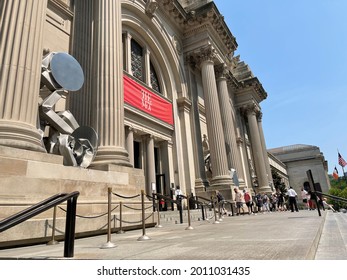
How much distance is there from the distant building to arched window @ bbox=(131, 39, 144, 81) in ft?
182

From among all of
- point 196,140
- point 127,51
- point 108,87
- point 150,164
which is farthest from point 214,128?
point 108,87

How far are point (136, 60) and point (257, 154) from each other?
19585 mm

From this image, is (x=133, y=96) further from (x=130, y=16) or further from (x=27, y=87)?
(x=27, y=87)

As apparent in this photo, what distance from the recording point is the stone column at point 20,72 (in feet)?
18.8

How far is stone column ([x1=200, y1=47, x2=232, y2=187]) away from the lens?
18.2m

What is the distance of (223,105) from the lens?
73.7 feet

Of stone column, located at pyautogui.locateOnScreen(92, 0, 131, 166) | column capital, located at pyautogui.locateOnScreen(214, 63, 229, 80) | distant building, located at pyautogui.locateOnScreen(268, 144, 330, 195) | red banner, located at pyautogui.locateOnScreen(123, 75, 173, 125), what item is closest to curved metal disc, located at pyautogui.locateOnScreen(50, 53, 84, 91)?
stone column, located at pyautogui.locateOnScreen(92, 0, 131, 166)

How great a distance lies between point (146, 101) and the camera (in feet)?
53.4

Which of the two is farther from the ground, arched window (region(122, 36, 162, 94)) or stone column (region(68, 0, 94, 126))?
arched window (region(122, 36, 162, 94))

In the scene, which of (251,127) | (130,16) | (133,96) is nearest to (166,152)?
(133,96)

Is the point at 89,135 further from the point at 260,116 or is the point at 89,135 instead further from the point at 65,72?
the point at 260,116

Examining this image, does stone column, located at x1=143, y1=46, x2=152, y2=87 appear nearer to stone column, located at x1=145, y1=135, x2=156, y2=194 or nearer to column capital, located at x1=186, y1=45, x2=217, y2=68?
stone column, located at x1=145, y1=135, x2=156, y2=194

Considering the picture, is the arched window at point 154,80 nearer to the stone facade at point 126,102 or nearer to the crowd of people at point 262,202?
the stone facade at point 126,102

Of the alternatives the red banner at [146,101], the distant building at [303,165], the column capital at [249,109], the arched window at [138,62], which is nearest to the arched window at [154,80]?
the arched window at [138,62]
